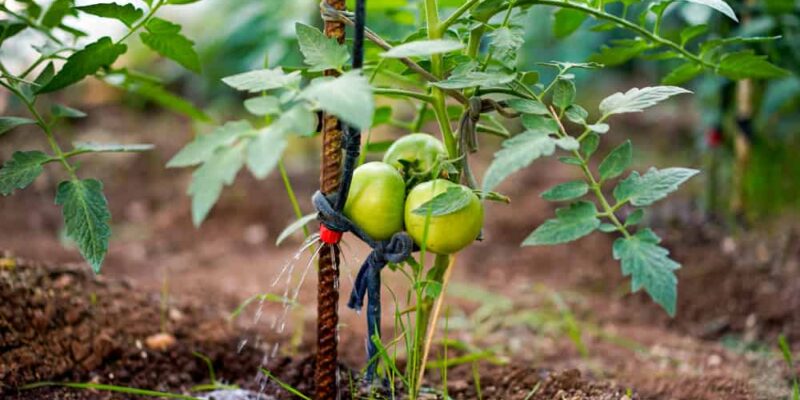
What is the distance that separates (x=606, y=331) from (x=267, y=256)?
3.72 feet

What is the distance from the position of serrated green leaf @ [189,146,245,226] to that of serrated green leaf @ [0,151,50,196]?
1.20ft

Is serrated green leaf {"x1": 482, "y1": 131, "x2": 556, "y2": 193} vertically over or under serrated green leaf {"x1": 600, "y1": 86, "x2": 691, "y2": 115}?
under

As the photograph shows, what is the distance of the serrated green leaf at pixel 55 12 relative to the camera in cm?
104

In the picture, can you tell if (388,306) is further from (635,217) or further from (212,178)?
(212,178)

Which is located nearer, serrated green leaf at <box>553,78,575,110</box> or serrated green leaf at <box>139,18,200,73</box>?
serrated green leaf at <box>553,78,575,110</box>

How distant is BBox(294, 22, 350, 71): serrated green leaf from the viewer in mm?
850

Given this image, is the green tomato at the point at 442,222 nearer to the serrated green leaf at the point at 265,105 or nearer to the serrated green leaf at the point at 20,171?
the serrated green leaf at the point at 265,105

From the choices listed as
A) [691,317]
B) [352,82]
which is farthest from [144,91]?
[691,317]

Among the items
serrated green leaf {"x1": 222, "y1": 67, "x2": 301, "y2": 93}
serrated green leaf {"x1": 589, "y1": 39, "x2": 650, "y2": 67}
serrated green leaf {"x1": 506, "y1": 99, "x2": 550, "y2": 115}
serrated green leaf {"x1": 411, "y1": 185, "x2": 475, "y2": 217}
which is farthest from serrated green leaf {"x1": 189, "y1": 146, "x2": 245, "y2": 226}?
serrated green leaf {"x1": 589, "y1": 39, "x2": 650, "y2": 67}

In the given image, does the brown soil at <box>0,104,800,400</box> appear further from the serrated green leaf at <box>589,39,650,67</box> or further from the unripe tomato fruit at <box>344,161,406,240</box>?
the serrated green leaf at <box>589,39,650,67</box>

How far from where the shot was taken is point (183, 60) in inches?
43.6

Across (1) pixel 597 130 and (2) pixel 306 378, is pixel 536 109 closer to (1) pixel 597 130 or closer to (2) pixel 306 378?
(1) pixel 597 130

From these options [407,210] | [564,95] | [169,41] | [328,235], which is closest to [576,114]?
[564,95]

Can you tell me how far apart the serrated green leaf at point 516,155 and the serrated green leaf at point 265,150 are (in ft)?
0.68
